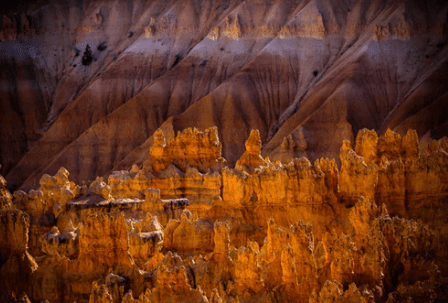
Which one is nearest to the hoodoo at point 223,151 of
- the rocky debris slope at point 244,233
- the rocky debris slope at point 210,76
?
the rocky debris slope at point 244,233

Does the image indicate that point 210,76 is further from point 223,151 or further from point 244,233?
point 244,233

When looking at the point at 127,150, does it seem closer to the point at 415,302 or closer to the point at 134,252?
the point at 134,252

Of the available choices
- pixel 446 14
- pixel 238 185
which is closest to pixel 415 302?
pixel 238 185

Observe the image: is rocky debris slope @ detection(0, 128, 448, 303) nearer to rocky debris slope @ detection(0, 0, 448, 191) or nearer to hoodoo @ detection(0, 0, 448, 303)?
hoodoo @ detection(0, 0, 448, 303)

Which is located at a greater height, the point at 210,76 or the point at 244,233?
the point at 210,76

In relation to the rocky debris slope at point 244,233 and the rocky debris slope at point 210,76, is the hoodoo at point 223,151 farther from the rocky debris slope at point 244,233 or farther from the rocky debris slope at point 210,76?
the rocky debris slope at point 210,76

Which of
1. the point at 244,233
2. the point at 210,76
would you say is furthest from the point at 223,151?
the point at 244,233
